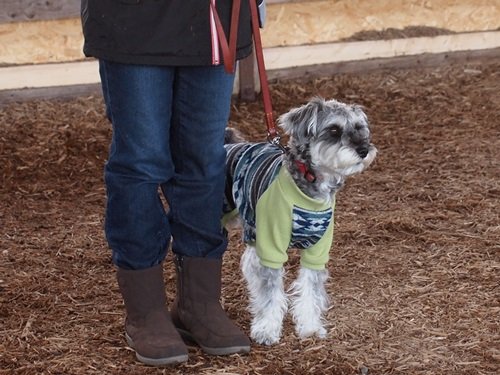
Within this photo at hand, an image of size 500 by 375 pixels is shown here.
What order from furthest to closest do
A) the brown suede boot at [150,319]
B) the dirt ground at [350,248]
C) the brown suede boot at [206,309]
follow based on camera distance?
the dirt ground at [350,248], the brown suede boot at [206,309], the brown suede boot at [150,319]

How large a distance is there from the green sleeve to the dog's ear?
23 cm

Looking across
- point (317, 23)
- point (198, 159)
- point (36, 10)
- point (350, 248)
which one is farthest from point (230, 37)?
point (317, 23)

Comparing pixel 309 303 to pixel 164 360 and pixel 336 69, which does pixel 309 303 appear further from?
pixel 336 69

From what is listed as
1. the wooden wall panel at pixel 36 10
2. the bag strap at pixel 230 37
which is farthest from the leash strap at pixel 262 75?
the wooden wall panel at pixel 36 10

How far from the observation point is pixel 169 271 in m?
A: 5.02

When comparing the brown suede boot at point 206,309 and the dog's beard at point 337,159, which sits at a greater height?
the dog's beard at point 337,159

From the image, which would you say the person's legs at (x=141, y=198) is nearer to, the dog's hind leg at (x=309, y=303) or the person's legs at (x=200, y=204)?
the person's legs at (x=200, y=204)

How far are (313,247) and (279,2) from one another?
452 cm

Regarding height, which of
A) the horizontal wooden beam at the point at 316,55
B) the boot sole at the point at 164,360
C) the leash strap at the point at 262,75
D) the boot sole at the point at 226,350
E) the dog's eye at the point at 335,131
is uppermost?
the leash strap at the point at 262,75

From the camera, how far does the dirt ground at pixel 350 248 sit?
13.6 ft

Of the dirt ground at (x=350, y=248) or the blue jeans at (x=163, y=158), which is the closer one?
the blue jeans at (x=163, y=158)

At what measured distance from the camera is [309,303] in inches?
169

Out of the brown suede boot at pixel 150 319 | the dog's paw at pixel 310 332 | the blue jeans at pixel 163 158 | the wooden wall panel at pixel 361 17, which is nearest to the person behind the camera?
the blue jeans at pixel 163 158

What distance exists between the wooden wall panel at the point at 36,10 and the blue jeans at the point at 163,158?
4.23m
